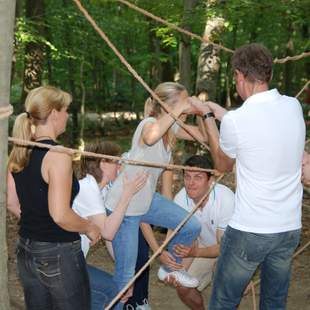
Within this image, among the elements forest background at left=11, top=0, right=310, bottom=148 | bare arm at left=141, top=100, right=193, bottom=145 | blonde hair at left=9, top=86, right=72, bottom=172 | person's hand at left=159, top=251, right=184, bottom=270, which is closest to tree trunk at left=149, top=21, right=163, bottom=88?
forest background at left=11, top=0, right=310, bottom=148

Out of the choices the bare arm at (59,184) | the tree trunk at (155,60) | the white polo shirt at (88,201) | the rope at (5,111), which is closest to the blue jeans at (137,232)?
the white polo shirt at (88,201)

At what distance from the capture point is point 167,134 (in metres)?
3.36

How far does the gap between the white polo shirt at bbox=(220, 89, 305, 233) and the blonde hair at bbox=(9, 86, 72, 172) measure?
710 millimetres

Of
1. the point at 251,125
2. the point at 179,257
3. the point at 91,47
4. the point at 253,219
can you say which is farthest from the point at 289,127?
the point at 91,47

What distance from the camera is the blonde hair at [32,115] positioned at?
2.41 meters

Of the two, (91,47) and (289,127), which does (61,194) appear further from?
(91,47)

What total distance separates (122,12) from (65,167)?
1195cm

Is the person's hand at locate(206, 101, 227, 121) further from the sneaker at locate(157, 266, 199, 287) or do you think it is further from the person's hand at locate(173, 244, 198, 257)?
the sneaker at locate(157, 266, 199, 287)

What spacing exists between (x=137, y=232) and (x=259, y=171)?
1168 millimetres

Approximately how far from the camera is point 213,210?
12.3 feet

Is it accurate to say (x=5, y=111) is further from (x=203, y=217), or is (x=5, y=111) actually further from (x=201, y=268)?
(x=201, y=268)

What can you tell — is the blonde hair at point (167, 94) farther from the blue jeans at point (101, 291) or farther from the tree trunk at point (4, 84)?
the tree trunk at point (4, 84)

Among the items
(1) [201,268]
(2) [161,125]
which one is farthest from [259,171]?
(1) [201,268]

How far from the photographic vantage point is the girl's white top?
3.27 m
